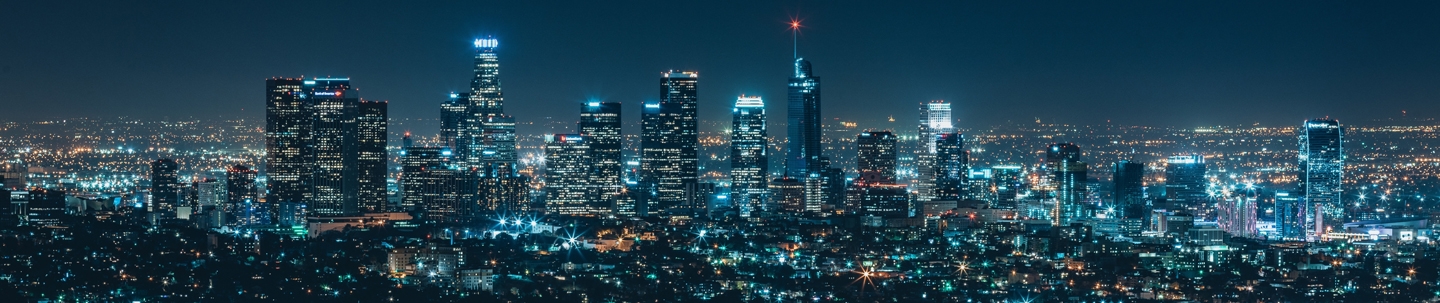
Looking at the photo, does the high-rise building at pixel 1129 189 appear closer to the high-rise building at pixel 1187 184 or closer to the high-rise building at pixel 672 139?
the high-rise building at pixel 1187 184

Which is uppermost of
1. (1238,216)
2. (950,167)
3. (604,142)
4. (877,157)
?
(604,142)

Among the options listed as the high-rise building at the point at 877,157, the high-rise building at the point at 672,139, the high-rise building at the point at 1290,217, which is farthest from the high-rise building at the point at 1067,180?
the high-rise building at the point at 672,139

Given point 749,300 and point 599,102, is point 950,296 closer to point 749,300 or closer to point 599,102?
point 749,300

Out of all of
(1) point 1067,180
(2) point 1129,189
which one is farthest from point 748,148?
(2) point 1129,189

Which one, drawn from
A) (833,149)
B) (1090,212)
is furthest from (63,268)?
(833,149)

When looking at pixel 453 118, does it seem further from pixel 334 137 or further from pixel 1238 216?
pixel 1238 216

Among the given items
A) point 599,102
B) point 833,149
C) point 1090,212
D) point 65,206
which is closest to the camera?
point 65,206
